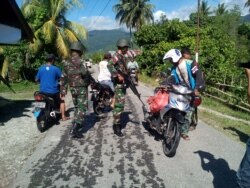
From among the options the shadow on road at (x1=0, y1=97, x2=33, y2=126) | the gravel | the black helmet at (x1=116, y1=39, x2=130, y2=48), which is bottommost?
the gravel

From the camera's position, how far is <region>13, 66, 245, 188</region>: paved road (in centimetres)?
514

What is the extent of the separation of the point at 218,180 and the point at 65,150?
2.89 meters

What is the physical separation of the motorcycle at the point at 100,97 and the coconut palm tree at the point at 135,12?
45.0 m

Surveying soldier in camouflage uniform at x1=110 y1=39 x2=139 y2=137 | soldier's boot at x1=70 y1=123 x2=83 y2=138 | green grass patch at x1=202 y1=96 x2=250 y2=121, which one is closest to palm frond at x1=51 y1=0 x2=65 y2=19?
green grass patch at x1=202 y1=96 x2=250 y2=121

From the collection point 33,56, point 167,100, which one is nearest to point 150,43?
point 33,56

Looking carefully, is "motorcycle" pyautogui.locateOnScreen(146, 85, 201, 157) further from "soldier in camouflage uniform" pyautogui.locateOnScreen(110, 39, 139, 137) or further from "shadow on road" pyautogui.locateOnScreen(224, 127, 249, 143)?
"shadow on road" pyautogui.locateOnScreen(224, 127, 249, 143)

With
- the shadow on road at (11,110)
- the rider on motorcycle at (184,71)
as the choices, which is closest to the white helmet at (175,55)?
the rider on motorcycle at (184,71)

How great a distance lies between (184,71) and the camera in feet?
23.5

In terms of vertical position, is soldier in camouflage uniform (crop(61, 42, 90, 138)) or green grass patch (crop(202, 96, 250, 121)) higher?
soldier in camouflage uniform (crop(61, 42, 90, 138))

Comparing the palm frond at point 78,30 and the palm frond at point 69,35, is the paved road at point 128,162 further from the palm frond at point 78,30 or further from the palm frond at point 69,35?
the palm frond at point 78,30

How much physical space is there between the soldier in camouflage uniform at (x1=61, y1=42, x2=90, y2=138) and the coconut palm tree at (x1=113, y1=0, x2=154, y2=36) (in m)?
48.0

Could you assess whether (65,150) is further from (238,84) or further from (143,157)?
(238,84)

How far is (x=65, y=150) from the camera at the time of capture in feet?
22.1

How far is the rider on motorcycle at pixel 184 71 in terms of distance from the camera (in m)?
7.03
